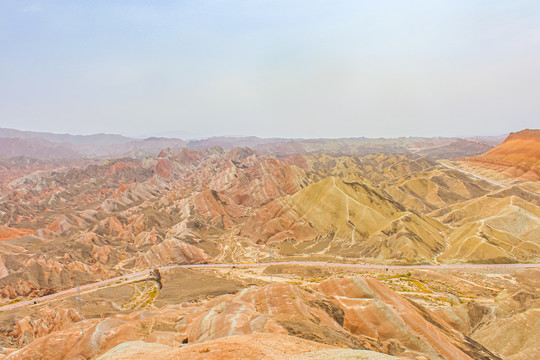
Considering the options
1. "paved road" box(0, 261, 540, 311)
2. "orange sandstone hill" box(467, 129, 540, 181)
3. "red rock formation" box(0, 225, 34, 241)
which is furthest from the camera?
"orange sandstone hill" box(467, 129, 540, 181)

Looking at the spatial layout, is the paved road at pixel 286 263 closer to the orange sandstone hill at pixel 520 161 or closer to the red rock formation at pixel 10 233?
the red rock formation at pixel 10 233

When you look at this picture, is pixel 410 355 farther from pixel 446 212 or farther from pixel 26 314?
pixel 446 212

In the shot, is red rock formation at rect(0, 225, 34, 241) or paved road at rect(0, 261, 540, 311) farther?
red rock formation at rect(0, 225, 34, 241)

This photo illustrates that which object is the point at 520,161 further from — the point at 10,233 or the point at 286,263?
the point at 10,233

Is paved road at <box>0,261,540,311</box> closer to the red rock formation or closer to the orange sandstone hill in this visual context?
the red rock formation

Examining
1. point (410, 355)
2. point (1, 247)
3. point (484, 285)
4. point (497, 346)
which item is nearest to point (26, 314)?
point (1, 247)

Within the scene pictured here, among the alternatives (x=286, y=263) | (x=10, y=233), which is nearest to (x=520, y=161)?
(x=286, y=263)

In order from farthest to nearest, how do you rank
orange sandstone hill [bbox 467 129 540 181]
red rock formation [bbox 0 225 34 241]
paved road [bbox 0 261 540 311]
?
orange sandstone hill [bbox 467 129 540 181], red rock formation [bbox 0 225 34 241], paved road [bbox 0 261 540 311]

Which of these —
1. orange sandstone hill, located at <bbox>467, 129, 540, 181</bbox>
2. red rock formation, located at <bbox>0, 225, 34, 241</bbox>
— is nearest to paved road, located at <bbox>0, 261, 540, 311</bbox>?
red rock formation, located at <bbox>0, 225, 34, 241</bbox>
